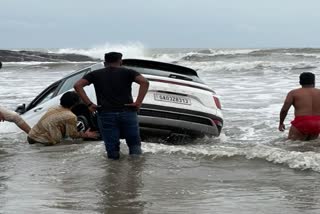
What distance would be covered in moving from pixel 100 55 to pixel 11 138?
5519 centimetres

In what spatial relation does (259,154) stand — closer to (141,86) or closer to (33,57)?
(141,86)

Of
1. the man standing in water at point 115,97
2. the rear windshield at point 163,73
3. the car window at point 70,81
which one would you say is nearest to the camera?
the man standing in water at point 115,97

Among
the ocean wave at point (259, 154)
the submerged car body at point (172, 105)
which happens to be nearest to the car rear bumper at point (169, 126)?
the submerged car body at point (172, 105)

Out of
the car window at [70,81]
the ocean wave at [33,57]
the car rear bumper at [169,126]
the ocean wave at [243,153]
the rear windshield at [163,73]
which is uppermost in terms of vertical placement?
the rear windshield at [163,73]

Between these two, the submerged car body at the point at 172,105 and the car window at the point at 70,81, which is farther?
the car window at the point at 70,81

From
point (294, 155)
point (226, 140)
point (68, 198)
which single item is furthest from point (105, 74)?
point (226, 140)

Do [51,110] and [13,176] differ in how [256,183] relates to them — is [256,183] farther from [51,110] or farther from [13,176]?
[51,110]

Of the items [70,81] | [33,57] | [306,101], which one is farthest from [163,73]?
[33,57]

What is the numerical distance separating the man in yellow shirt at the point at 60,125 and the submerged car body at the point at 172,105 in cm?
31

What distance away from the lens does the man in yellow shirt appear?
8.30 meters

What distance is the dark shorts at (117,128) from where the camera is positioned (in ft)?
22.6

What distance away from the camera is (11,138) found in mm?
10016

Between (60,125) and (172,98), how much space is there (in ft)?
5.52

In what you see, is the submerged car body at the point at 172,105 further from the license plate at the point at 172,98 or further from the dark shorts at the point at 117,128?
the dark shorts at the point at 117,128
